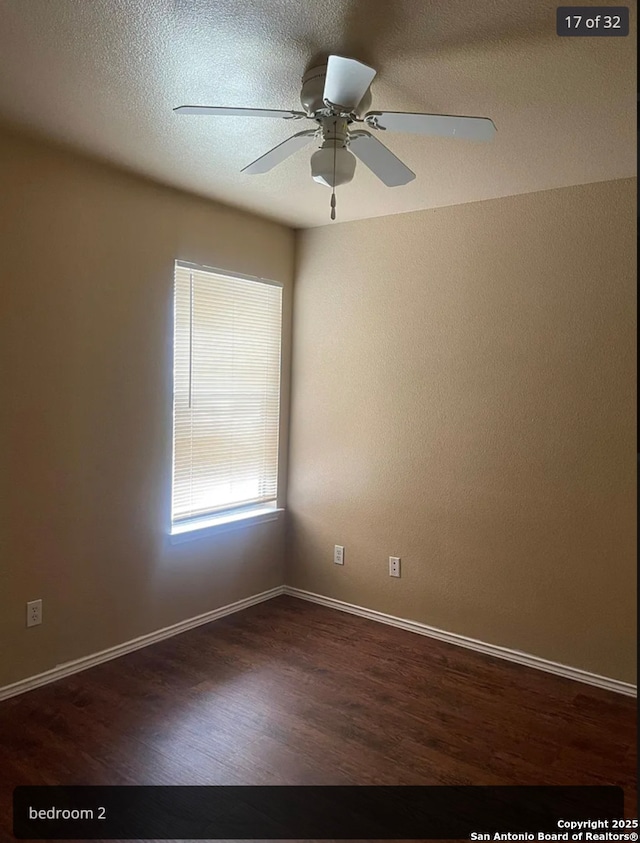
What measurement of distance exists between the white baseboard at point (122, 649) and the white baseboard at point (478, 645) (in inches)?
16.0

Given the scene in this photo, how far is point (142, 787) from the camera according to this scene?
6.88 feet

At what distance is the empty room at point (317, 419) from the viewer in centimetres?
192

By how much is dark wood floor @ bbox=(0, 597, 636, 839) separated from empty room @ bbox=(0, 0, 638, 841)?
0.7 inches

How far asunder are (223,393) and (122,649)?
4.97 ft

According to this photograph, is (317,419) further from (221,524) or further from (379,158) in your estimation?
(379,158)

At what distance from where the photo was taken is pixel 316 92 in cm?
189

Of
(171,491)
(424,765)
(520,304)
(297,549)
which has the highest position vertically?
(520,304)

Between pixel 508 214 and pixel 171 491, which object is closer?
pixel 508 214

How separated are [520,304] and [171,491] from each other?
214cm

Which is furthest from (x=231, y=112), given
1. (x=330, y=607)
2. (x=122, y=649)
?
(x=330, y=607)

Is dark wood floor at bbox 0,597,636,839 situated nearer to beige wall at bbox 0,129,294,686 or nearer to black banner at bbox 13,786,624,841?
black banner at bbox 13,786,624,841

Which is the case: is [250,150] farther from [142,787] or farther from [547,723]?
[547,723]

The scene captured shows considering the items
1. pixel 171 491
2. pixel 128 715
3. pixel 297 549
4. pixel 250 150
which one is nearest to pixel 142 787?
pixel 128 715

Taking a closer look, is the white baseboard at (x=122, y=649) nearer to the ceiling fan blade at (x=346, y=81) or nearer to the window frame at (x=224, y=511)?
the window frame at (x=224, y=511)
